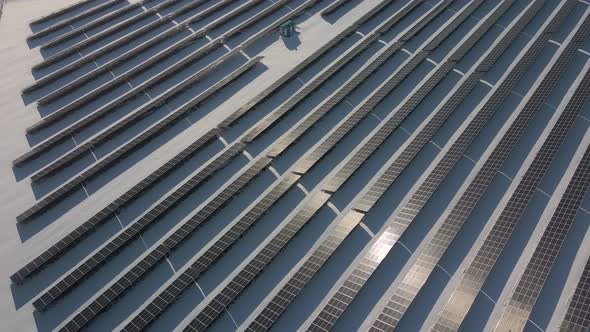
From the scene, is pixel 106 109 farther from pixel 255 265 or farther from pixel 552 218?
pixel 552 218

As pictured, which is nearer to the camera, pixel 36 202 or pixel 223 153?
pixel 36 202

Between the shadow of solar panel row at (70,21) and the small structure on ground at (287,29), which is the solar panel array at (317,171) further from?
the small structure on ground at (287,29)

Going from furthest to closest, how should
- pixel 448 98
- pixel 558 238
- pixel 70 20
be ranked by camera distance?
pixel 70 20
pixel 448 98
pixel 558 238

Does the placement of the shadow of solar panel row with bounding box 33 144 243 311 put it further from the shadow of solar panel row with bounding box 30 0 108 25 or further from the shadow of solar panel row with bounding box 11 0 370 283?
the shadow of solar panel row with bounding box 30 0 108 25

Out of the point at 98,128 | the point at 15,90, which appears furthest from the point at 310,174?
the point at 15,90

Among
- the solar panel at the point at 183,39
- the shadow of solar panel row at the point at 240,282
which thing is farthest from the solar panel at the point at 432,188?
the solar panel at the point at 183,39

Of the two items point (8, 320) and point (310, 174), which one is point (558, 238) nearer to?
point (310, 174)
